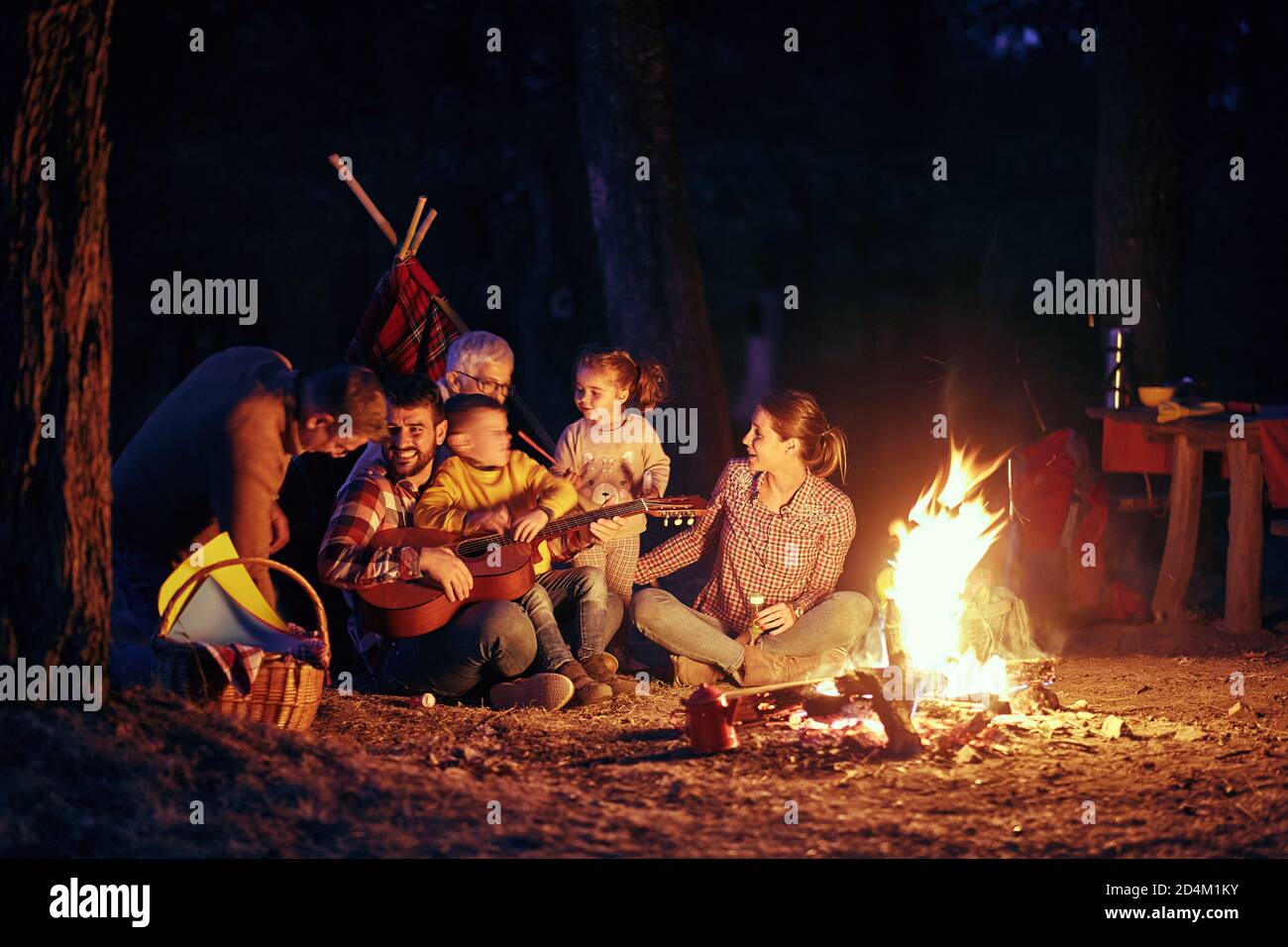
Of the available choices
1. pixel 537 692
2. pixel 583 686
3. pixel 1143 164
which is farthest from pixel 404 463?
pixel 1143 164

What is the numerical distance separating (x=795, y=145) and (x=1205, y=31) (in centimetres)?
615

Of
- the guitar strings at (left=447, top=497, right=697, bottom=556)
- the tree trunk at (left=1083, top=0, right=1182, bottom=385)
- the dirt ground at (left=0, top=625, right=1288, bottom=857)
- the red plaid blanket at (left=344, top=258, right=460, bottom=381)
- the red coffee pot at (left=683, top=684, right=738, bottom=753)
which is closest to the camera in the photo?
the dirt ground at (left=0, top=625, right=1288, bottom=857)

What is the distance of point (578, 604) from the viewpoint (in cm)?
694

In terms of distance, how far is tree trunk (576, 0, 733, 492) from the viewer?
395 inches

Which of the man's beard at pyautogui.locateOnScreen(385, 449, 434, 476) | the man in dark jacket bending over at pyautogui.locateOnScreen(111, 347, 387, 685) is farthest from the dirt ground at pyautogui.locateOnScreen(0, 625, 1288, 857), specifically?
the man's beard at pyautogui.locateOnScreen(385, 449, 434, 476)

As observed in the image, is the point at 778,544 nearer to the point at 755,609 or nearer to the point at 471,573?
the point at 755,609

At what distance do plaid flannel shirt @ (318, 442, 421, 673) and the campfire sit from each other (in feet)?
5.19

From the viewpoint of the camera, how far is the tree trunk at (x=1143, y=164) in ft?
30.9

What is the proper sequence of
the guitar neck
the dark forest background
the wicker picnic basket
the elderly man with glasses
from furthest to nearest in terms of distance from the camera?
the dark forest background < the elderly man with glasses < the guitar neck < the wicker picnic basket

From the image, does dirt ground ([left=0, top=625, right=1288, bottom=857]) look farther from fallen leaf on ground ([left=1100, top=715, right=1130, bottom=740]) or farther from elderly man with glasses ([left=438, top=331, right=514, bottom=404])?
elderly man with glasses ([left=438, top=331, right=514, bottom=404])

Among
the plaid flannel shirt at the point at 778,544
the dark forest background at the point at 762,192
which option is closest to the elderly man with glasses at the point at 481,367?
the plaid flannel shirt at the point at 778,544

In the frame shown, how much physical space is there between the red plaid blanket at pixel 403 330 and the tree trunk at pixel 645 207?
2405 millimetres

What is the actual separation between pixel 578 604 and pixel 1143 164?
5.15m

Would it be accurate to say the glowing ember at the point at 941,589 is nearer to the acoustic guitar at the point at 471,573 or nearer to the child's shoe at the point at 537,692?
the acoustic guitar at the point at 471,573
